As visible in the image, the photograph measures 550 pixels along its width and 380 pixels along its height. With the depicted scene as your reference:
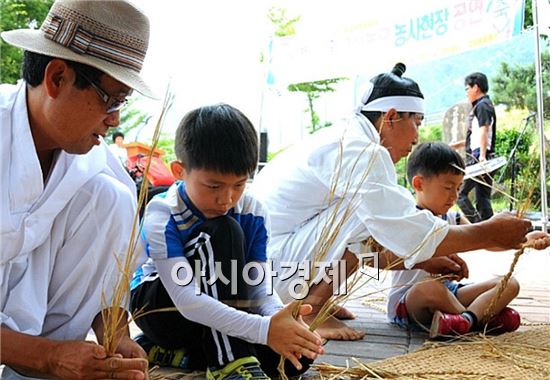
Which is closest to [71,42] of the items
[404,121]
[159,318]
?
[159,318]

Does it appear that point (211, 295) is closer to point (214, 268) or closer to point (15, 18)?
point (214, 268)

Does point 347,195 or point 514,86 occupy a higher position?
point 514,86

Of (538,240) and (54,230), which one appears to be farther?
(538,240)

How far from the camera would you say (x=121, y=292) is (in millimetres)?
1238

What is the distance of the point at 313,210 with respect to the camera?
2.22 metres

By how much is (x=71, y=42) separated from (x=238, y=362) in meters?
0.81

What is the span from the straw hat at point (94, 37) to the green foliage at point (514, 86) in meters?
8.15

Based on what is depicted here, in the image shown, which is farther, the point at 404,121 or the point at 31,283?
the point at 404,121

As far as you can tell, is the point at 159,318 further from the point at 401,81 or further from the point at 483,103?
the point at 483,103

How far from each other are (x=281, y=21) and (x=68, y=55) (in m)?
12.3

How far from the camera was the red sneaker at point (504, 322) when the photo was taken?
2113 millimetres

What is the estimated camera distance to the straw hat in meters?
1.17

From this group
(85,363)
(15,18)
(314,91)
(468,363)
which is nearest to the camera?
(85,363)

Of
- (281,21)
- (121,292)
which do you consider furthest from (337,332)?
(281,21)
